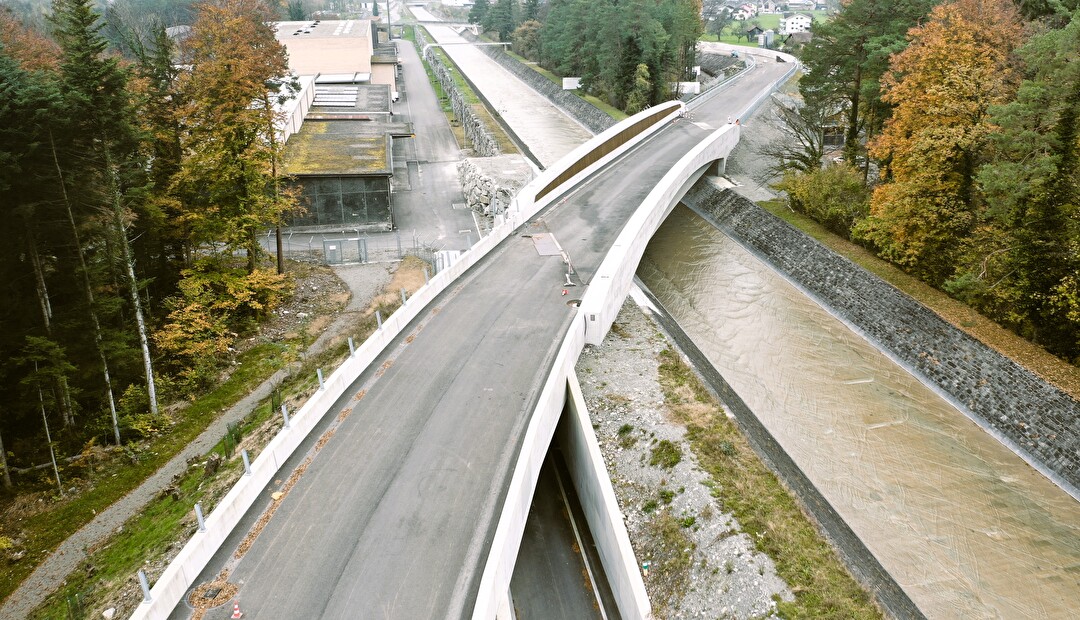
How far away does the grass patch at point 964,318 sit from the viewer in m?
21.9

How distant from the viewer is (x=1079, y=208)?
21.0 m

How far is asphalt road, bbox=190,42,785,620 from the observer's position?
12883mm

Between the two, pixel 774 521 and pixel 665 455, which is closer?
pixel 774 521

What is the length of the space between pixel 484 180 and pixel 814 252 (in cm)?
2028

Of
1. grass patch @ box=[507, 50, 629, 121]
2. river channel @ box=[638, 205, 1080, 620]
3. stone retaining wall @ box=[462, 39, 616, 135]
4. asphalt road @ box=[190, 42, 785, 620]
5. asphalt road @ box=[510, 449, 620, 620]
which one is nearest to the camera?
asphalt road @ box=[190, 42, 785, 620]

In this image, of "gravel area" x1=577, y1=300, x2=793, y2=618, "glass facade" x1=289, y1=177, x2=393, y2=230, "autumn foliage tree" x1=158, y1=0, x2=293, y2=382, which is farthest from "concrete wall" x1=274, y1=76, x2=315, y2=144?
"gravel area" x1=577, y1=300, x2=793, y2=618

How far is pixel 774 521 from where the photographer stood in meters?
17.3

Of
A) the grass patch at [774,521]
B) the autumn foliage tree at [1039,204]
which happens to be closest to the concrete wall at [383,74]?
the grass patch at [774,521]

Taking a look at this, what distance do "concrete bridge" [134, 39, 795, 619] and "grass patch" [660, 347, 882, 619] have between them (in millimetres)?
3373

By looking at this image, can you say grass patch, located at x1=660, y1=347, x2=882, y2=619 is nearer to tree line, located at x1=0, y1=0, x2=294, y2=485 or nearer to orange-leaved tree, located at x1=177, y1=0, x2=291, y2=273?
tree line, located at x1=0, y1=0, x2=294, y2=485

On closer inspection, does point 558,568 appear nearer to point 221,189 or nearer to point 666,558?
point 666,558

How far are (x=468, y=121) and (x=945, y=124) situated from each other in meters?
45.7

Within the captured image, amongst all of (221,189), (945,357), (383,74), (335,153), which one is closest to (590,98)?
(383,74)

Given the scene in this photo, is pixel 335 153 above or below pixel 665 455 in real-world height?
above
